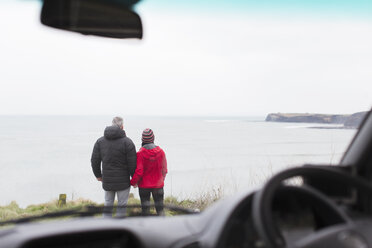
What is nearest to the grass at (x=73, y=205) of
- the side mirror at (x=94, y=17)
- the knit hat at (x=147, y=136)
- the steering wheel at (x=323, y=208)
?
the knit hat at (x=147, y=136)

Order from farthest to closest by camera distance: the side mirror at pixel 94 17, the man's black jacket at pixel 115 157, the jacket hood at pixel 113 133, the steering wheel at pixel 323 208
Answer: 1. the man's black jacket at pixel 115 157
2. the jacket hood at pixel 113 133
3. the side mirror at pixel 94 17
4. the steering wheel at pixel 323 208

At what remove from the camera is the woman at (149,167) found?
6.93 metres

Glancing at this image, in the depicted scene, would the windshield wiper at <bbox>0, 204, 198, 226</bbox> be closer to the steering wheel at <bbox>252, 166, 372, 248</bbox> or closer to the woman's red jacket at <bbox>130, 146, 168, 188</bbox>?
the steering wheel at <bbox>252, 166, 372, 248</bbox>

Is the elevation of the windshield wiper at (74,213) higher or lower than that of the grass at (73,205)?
higher

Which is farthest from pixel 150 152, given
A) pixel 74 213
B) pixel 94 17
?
pixel 94 17

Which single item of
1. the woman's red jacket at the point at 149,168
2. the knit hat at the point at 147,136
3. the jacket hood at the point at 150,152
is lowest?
the woman's red jacket at the point at 149,168

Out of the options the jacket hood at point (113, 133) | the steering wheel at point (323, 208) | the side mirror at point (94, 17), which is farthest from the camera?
the jacket hood at point (113, 133)

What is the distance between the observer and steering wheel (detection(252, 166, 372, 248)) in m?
1.39

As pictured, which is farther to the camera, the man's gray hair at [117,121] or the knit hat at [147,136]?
the knit hat at [147,136]

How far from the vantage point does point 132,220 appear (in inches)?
83.1

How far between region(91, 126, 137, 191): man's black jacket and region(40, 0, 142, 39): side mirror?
454 cm

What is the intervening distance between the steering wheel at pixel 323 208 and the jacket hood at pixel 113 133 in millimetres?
5165

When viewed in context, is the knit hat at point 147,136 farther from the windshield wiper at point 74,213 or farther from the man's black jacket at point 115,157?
the windshield wiper at point 74,213

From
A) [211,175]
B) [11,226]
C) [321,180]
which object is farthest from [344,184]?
[211,175]
